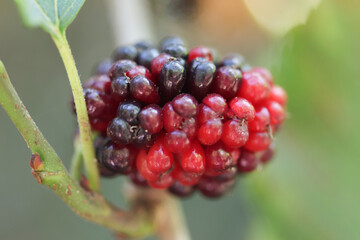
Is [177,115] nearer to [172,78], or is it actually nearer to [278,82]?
[172,78]

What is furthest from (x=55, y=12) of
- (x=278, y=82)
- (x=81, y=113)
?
(x=278, y=82)

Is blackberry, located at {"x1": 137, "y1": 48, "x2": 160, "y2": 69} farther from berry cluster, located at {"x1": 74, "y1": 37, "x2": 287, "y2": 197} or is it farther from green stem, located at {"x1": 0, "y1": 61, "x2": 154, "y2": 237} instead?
green stem, located at {"x1": 0, "y1": 61, "x2": 154, "y2": 237}

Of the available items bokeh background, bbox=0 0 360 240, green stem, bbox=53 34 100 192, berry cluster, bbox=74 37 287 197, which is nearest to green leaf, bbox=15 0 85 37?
green stem, bbox=53 34 100 192

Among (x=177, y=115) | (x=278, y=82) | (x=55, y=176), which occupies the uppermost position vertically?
(x=177, y=115)

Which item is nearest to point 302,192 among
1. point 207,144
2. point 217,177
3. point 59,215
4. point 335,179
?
point 335,179

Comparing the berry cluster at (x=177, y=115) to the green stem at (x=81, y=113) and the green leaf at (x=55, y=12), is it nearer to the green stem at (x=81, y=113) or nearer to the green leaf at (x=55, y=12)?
the green stem at (x=81, y=113)

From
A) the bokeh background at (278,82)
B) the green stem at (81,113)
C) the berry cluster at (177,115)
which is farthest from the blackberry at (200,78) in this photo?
the bokeh background at (278,82)

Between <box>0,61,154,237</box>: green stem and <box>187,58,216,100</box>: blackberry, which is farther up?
<box>187,58,216,100</box>: blackberry
